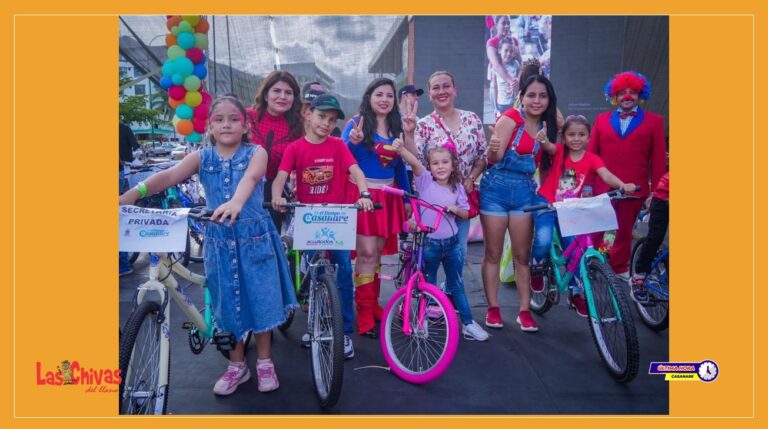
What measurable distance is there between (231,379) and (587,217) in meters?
2.36

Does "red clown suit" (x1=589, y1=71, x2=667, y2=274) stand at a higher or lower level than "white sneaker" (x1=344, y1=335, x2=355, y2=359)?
higher

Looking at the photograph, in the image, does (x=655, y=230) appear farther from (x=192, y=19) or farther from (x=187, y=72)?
(x=187, y=72)

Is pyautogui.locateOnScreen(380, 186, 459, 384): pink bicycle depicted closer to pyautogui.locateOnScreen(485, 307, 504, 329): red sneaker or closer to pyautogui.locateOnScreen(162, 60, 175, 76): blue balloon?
pyautogui.locateOnScreen(485, 307, 504, 329): red sneaker

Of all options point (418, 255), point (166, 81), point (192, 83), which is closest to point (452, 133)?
point (418, 255)

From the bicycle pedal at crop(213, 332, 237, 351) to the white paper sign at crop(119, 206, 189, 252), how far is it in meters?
0.61

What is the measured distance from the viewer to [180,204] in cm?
697

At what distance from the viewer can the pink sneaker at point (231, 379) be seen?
9.52 feet

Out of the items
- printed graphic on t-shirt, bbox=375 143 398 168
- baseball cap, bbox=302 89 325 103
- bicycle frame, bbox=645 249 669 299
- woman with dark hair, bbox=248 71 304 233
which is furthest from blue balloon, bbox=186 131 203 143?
bicycle frame, bbox=645 249 669 299

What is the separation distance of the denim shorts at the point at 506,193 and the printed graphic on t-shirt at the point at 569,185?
0.60ft

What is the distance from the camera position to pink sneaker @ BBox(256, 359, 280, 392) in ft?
9.62

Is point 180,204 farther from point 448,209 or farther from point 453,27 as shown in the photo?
point 453,27
